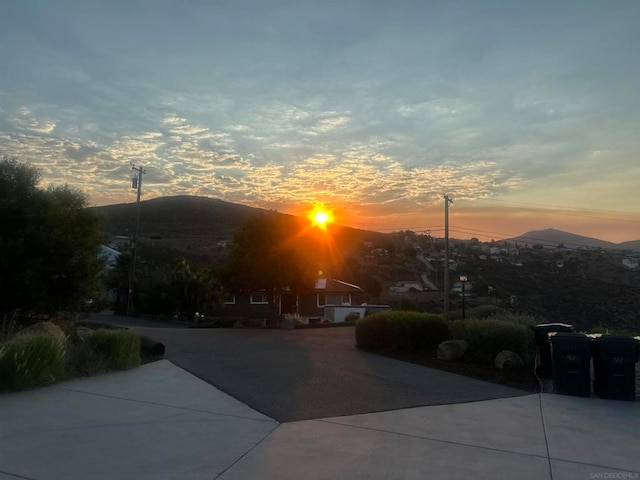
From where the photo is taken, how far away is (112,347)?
1161 centimetres

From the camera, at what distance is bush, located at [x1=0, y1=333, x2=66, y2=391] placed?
9.31 m

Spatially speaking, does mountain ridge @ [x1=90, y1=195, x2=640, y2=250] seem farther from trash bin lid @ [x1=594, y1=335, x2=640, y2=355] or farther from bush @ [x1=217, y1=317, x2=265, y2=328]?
trash bin lid @ [x1=594, y1=335, x2=640, y2=355]

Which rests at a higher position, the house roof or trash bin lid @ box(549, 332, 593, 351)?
the house roof

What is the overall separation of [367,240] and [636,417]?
3048 inches

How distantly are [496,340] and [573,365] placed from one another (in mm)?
3286

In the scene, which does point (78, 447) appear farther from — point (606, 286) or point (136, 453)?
point (606, 286)

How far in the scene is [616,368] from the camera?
9891 millimetres

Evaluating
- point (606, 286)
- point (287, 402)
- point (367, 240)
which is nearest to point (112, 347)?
point (287, 402)

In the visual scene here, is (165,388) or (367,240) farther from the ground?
(367,240)

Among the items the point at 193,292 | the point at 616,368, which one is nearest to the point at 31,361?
the point at 616,368

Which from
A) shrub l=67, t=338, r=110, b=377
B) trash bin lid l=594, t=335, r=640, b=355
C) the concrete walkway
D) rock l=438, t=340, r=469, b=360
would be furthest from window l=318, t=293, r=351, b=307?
A: the concrete walkway

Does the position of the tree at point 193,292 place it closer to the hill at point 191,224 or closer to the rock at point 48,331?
the hill at point 191,224

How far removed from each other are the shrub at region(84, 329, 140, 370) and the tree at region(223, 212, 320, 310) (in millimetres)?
16182

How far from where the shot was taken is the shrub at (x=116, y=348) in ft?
37.8
